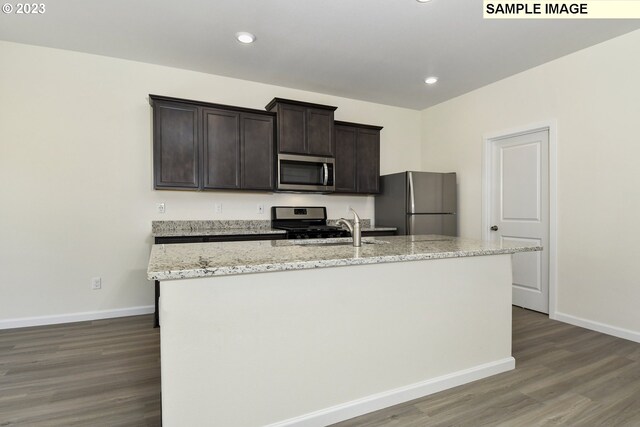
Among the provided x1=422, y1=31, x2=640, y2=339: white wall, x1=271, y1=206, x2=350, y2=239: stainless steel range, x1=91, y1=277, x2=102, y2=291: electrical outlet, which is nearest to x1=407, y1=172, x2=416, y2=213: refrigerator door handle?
x1=271, y1=206, x2=350, y2=239: stainless steel range

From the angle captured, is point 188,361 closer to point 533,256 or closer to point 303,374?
point 303,374

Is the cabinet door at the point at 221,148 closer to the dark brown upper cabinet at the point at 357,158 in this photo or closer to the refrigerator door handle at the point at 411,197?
the dark brown upper cabinet at the point at 357,158

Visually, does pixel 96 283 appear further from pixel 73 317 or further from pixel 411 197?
pixel 411 197

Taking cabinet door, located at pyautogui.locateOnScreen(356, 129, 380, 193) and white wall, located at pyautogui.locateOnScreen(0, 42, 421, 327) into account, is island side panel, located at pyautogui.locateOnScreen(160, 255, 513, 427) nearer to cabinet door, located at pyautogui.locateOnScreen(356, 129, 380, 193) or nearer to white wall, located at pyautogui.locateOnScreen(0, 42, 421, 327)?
cabinet door, located at pyautogui.locateOnScreen(356, 129, 380, 193)

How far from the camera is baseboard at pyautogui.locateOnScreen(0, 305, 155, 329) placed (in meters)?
3.21

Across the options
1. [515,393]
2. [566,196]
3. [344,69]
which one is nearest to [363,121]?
[344,69]

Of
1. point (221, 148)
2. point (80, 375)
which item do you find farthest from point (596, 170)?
point (80, 375)

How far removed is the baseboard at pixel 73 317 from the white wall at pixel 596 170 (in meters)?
4.38

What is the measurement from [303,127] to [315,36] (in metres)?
1.10

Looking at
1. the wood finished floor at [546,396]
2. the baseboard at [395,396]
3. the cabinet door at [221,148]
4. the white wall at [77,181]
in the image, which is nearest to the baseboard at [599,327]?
the wood finished floor at [546,396]

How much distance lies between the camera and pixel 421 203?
14.2ft

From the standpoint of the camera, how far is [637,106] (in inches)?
113

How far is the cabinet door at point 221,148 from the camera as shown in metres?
3.57

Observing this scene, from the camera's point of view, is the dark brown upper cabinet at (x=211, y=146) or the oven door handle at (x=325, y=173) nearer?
the dark brown upper cabinet at (x=211, y=146)
